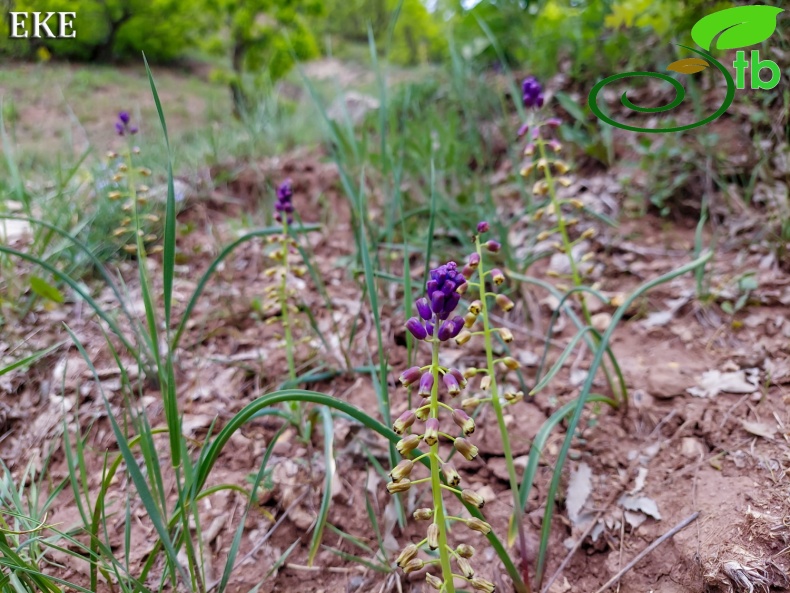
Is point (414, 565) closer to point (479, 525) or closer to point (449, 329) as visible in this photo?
point (479, 525)

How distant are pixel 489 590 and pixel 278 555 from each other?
0.69 meters

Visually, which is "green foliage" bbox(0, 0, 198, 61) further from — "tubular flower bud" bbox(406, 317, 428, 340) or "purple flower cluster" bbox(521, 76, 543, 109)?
"tubular flower bud" bbox(406, 317, 428, 340)

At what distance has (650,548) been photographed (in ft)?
4.19

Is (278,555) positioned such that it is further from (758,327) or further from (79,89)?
(79,89)

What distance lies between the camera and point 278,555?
4.65 ft

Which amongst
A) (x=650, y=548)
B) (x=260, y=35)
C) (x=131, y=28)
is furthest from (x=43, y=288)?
(x=131, y=28)

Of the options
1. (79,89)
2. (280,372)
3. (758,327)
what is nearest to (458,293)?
(280,372)

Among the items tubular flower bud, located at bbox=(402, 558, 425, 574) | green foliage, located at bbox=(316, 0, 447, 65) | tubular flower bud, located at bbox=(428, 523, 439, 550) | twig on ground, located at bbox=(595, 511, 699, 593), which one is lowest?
twig on ground, located at bbox=(595, 511, 699, 593)

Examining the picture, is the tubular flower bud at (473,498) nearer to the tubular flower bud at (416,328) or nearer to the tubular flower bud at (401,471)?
the tubular flower bud at (401,471)

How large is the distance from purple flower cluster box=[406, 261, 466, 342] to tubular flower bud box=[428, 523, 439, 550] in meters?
0.37

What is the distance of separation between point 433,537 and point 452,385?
0.94 feet

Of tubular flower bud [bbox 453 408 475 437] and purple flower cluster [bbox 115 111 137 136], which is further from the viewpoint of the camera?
purple flower cluster [bbox 115 111 137 136]

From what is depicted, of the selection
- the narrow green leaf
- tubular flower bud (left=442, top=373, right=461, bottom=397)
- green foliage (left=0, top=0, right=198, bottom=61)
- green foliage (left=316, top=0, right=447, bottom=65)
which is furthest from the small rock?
green foliage (left=316, top=0, right=447, bottom=65)

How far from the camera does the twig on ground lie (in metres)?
1.25
